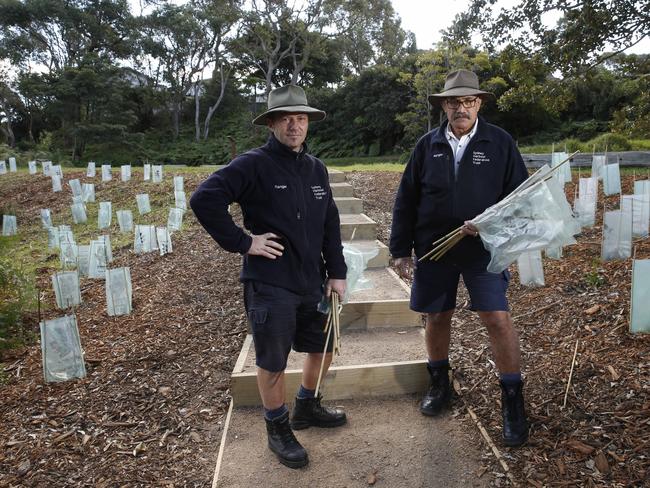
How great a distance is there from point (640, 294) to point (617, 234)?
143 cm

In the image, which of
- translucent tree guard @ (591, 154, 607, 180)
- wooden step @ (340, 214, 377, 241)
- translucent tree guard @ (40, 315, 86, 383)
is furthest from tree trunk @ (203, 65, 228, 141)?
translucent tree guard @ (40, 315, 86, 383)

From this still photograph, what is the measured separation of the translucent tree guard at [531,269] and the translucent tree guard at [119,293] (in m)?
3.47

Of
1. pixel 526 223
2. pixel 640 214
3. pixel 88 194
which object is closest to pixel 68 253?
pixel 88 194

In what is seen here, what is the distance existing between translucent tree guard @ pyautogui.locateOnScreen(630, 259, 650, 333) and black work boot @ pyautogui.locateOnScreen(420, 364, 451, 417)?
3.94ft

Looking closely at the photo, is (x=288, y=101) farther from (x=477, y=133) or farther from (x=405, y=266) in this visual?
(x=405, y=266)

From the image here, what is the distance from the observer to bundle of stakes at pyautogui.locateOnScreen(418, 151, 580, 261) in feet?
7.87

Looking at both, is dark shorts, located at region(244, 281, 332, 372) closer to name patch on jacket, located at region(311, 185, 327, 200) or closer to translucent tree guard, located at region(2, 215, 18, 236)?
name patch on jacket, located at region(311, 185, 327, 200)

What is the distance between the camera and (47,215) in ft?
29.4

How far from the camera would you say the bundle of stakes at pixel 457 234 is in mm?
2398

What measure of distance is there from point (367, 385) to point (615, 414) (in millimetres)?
1356

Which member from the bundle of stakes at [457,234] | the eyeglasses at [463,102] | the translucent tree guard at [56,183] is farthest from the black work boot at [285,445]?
the translucent tree guard at [56,183]

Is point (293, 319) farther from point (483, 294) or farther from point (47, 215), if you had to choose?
point (47, 215)

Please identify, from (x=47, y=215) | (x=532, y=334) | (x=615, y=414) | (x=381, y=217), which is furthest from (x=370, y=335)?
(x=47, y=215)

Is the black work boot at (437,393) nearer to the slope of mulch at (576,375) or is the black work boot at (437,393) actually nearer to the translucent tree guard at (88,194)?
the slope of mulch at (576,375)
